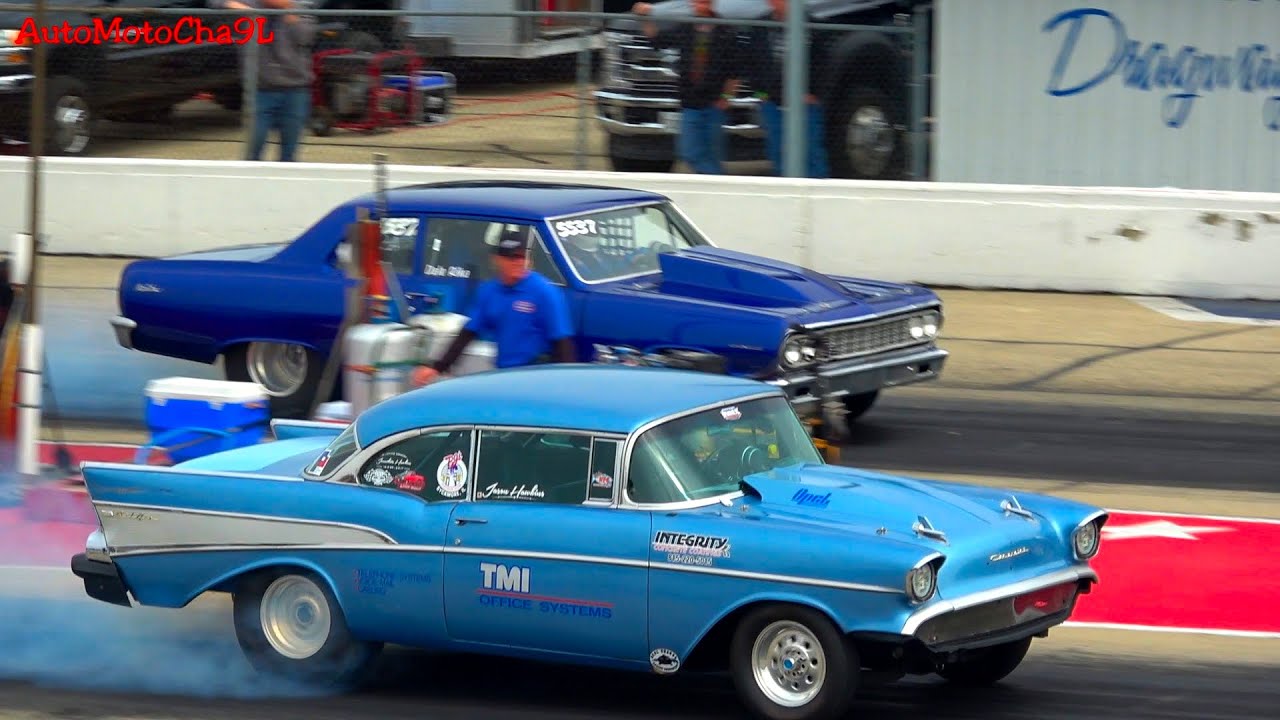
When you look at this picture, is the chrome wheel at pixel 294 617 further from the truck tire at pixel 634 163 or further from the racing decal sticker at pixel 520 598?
the truck tire at pixel 634 163

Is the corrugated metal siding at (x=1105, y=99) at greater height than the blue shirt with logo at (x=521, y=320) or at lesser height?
greater

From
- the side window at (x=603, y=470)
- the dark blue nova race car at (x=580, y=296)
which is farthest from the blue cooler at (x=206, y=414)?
the side window at (x=603, y=470)

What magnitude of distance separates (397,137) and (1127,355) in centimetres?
669

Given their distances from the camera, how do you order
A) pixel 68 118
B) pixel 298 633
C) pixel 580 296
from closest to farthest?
pixel 298 633 → pixel 580 296 → pixel 68 118

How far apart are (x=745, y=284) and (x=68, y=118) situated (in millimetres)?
9046

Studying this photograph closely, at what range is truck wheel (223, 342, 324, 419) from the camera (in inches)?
423

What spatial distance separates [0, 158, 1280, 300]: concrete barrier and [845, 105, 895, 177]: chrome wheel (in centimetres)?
44

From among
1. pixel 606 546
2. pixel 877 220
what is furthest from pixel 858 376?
pixel 877 220

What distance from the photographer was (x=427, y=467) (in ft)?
21.1

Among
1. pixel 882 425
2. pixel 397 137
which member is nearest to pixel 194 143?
pixel 397 137

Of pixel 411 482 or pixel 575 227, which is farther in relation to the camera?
pixel 575 227

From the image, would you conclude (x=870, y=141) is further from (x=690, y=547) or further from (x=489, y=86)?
(x=690, y=547)

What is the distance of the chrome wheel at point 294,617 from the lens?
6488 mm

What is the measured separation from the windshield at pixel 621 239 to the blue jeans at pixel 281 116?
6.27 meters
